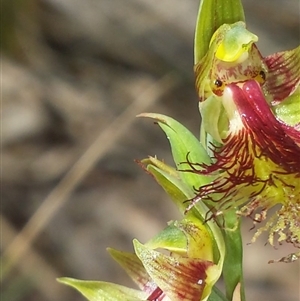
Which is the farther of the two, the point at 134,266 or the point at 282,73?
the point at 134,266

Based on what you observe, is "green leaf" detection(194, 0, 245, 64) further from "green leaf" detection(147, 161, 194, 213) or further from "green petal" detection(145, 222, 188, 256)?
"green petal" detection(145, 222, 188, 256)

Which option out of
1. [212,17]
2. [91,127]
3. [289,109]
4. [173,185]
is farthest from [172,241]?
[91,127]

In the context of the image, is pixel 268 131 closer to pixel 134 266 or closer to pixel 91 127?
pixel 134 266

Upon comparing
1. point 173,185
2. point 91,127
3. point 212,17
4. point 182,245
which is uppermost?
point 91,127

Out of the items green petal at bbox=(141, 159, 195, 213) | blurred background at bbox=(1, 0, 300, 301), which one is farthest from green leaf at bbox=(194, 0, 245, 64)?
blurred background at bbox=(1, 0, 300, 301)

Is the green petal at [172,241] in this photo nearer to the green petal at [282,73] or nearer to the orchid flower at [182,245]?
the orchid flower at [182,245]

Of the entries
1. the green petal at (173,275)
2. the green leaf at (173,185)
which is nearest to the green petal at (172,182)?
the green leaf at (173,185)

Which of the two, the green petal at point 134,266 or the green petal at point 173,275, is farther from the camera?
the green petal at point 134,266
